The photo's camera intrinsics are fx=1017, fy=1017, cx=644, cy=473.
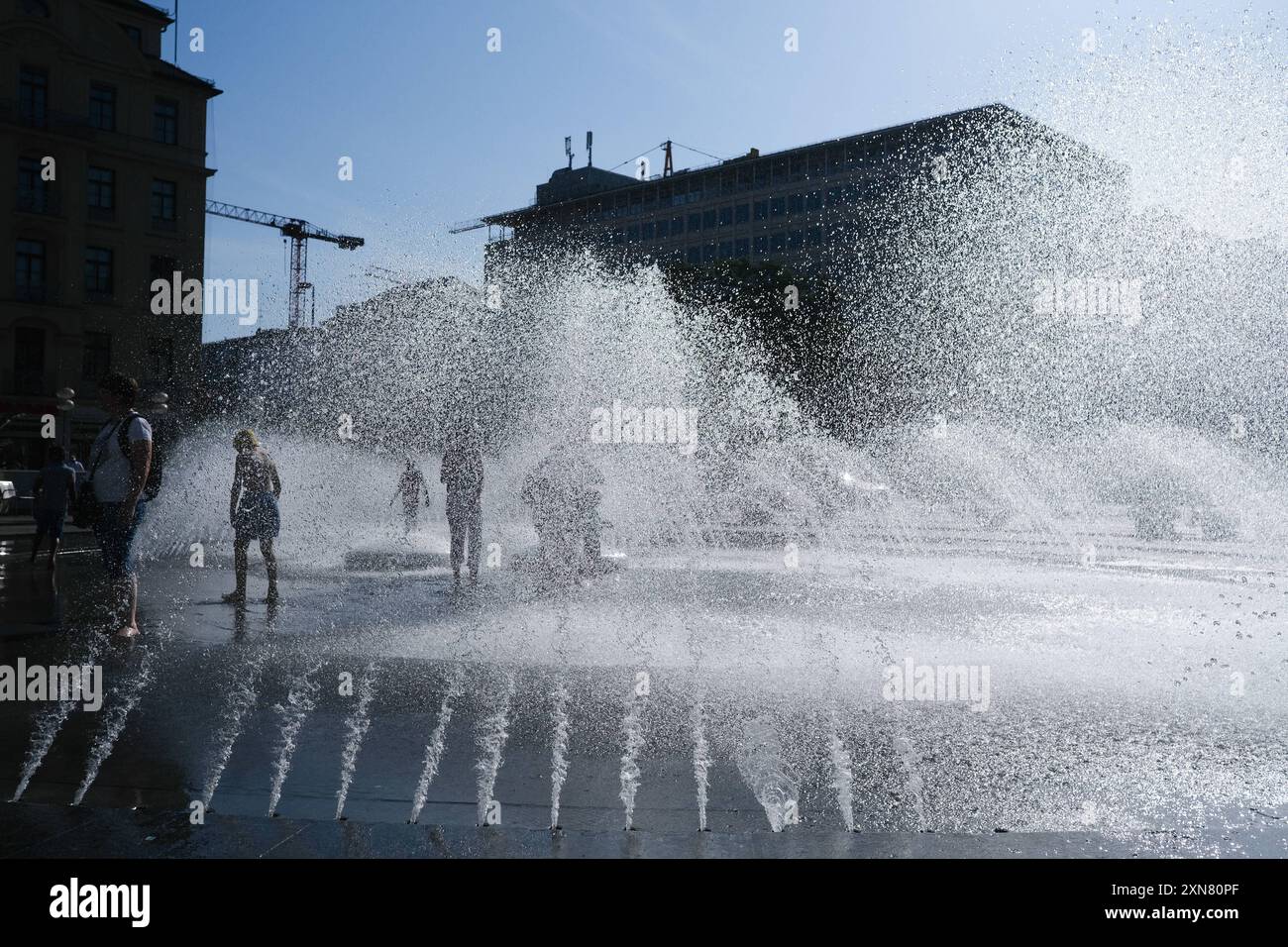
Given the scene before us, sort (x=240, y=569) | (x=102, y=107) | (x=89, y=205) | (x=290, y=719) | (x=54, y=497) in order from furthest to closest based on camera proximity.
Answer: (x=102, y=107)
(x=89, y=205)
(x=54, y=497)
(x=240, y=569)
(x=290, y=719)

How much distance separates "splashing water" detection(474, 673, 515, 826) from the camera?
13.2ft

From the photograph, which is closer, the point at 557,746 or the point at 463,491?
the point at 557,746

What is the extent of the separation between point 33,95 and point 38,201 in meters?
4.20

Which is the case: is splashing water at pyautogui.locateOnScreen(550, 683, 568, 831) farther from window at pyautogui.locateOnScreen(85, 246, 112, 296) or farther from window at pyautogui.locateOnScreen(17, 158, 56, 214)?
window at pyautogui.locateOnScreen(85, 246, 112, 296)

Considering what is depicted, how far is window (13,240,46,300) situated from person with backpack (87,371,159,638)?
40.1 metres

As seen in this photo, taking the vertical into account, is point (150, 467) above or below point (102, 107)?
below

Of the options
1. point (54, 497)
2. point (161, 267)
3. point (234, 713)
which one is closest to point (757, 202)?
point (161, 267)

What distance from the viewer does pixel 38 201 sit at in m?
41.5

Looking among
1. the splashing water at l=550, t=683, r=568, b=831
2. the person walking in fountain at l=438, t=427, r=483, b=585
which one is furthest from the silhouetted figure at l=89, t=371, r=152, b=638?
the person walking in fountain at l=438, t=427, r=483, b=585

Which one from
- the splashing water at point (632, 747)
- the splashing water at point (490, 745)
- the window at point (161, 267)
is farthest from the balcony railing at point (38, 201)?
the splashing water at point (632, 747)

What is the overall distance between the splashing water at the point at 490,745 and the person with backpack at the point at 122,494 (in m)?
3.24

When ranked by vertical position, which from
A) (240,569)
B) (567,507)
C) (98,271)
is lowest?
(240,569)

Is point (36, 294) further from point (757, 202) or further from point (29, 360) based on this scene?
point (757, 202)

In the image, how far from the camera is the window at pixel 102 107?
4328cm
